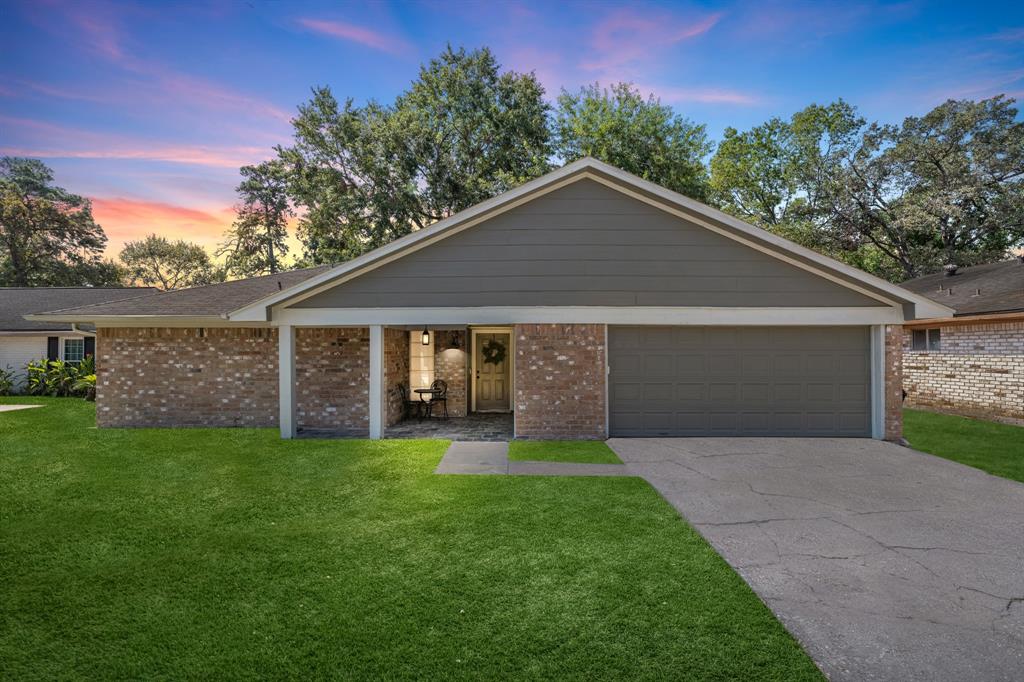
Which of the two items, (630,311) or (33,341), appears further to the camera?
(33,341)

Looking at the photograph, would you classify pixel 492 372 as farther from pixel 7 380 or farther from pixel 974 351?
pixel 7 380

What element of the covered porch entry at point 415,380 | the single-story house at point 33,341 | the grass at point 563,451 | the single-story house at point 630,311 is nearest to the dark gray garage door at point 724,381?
the single-story house at point 630,311

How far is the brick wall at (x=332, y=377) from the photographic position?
1039cm

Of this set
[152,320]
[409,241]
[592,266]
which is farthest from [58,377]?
[592,266]

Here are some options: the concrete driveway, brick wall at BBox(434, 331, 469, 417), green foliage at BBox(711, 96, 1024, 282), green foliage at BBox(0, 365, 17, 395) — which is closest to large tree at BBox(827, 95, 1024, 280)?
green foliage at BBox(711, 96, 1024, 282)

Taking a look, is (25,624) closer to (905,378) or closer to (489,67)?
(905,378)

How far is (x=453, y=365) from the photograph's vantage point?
12.8m

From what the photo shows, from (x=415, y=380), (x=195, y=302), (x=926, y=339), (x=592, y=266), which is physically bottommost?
(x=415, y=380)

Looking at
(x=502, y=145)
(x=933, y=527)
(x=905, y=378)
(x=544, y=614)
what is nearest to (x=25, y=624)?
(x=544, y=614)

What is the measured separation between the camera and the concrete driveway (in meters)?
3.02

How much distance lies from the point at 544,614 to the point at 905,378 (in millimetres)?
16633

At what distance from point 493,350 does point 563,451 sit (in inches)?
220

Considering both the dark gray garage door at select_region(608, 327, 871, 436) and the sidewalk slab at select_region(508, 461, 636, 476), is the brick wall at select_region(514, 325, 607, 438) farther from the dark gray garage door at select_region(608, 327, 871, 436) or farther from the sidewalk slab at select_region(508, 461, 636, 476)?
the sidewalk slab at select_region(508, 461, 636, 476)

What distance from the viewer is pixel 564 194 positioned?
30.5 ft
